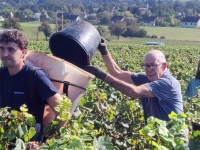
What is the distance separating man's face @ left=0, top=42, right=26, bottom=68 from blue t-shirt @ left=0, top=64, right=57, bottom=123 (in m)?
0.07

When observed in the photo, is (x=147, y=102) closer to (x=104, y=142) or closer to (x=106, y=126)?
(x=106, y=126)

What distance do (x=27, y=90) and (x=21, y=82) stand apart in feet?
0.24

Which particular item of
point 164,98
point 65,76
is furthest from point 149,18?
point 65,76

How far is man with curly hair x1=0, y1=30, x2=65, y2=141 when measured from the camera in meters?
3.01

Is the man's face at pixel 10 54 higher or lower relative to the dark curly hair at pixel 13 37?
lower

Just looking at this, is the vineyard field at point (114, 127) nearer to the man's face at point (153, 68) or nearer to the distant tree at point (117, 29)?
the man's face at point (153, 68)

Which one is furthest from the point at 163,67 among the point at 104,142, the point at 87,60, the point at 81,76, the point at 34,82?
the point at 104,142

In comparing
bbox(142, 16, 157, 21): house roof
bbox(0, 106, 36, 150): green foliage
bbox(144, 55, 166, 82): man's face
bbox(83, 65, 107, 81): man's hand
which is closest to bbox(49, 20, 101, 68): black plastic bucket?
bbox(83, 65, 107, 81): man's hand

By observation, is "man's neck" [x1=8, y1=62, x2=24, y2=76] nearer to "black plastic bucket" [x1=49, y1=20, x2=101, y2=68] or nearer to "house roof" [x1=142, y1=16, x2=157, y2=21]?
"black plastic bucket" [x1=49, y1=20, x2=101, y2=68]

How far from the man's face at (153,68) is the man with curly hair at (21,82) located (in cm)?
102

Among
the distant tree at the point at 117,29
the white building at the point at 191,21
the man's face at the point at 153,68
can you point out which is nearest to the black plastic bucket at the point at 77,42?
the man's face at the point at 153,68

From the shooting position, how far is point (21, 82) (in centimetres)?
309

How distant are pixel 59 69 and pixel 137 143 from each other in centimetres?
98

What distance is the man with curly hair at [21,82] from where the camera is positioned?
3.01 meters
